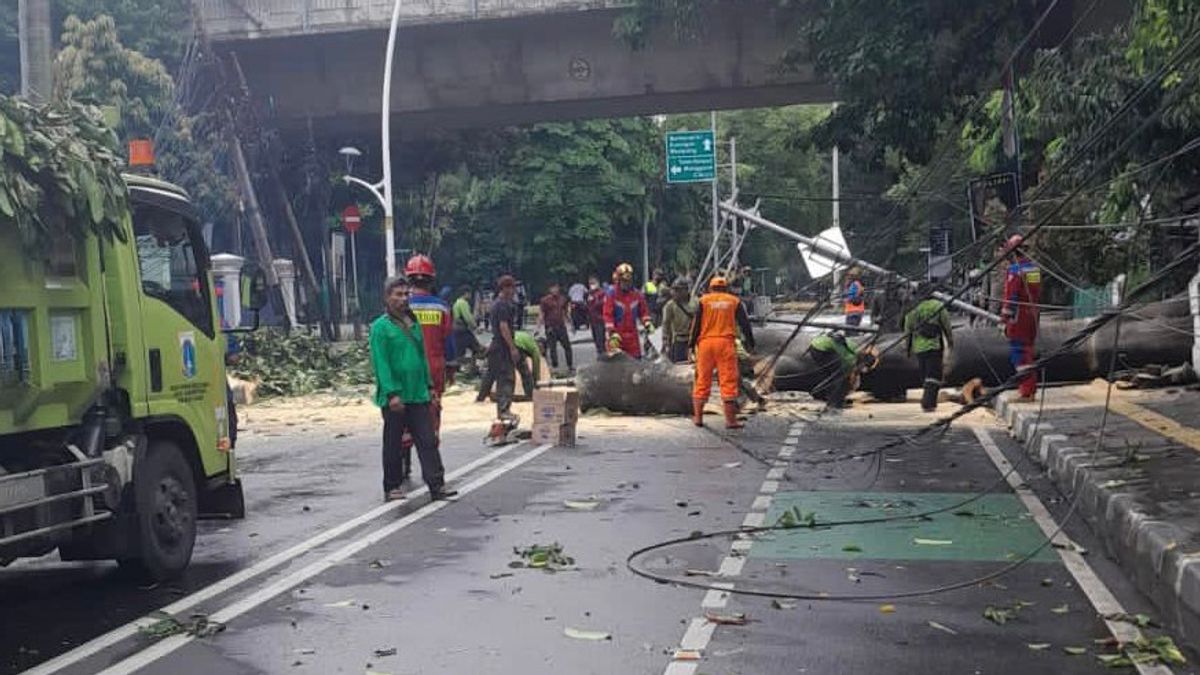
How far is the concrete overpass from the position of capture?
2489 centimetres

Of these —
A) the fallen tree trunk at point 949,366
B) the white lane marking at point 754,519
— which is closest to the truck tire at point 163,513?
the white lane marking at point 754,519

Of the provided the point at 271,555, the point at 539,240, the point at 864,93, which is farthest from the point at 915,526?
the point at 539,240

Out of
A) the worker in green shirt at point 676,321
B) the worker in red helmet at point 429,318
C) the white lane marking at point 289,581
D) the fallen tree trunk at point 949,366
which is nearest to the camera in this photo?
the white lane marking at point 289,581

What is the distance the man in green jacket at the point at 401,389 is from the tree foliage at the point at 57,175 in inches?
120

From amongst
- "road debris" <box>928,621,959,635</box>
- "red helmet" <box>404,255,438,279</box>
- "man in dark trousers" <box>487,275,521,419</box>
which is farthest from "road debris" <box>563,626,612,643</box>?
"man in dark trousers" <box>487,275,521,419</box>

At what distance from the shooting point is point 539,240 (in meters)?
47.8

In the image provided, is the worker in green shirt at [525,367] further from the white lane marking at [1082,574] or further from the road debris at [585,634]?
the road debris at [585,634]

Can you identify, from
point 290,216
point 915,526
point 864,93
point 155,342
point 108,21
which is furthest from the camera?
point 290,216

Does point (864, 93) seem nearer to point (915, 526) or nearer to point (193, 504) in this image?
point (915, 526)

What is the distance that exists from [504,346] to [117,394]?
7824 mm

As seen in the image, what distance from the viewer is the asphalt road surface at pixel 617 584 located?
596 centimetres

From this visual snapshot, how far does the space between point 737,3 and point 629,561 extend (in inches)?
716

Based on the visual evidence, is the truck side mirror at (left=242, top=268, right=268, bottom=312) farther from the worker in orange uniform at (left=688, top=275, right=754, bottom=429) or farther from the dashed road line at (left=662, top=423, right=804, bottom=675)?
the worker in orange uniform at (left=688, top=275, right=754, bottom=429)

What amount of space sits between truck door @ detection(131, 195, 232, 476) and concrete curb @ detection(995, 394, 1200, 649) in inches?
219
